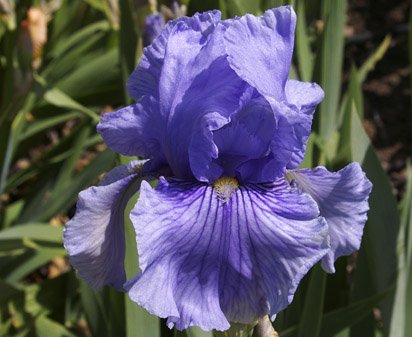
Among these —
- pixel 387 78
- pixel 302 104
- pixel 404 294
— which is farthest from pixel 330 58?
pixel 387 78

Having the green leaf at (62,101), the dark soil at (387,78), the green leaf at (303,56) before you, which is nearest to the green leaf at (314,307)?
the green leaf at (303,56)

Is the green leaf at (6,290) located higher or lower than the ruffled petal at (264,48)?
lower

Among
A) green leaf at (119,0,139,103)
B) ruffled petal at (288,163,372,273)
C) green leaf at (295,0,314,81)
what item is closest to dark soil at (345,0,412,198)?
green leaf at (295,0,314,81)

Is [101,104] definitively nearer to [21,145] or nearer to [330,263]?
[21,145]

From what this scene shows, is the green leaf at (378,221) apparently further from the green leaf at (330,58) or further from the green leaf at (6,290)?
the green leaf at (6,290)

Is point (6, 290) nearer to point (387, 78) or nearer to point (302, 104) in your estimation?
point (302, 104)

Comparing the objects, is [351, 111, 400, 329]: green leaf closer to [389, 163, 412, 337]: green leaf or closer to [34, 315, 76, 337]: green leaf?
[389, 163, 412, 337]: green leaf
